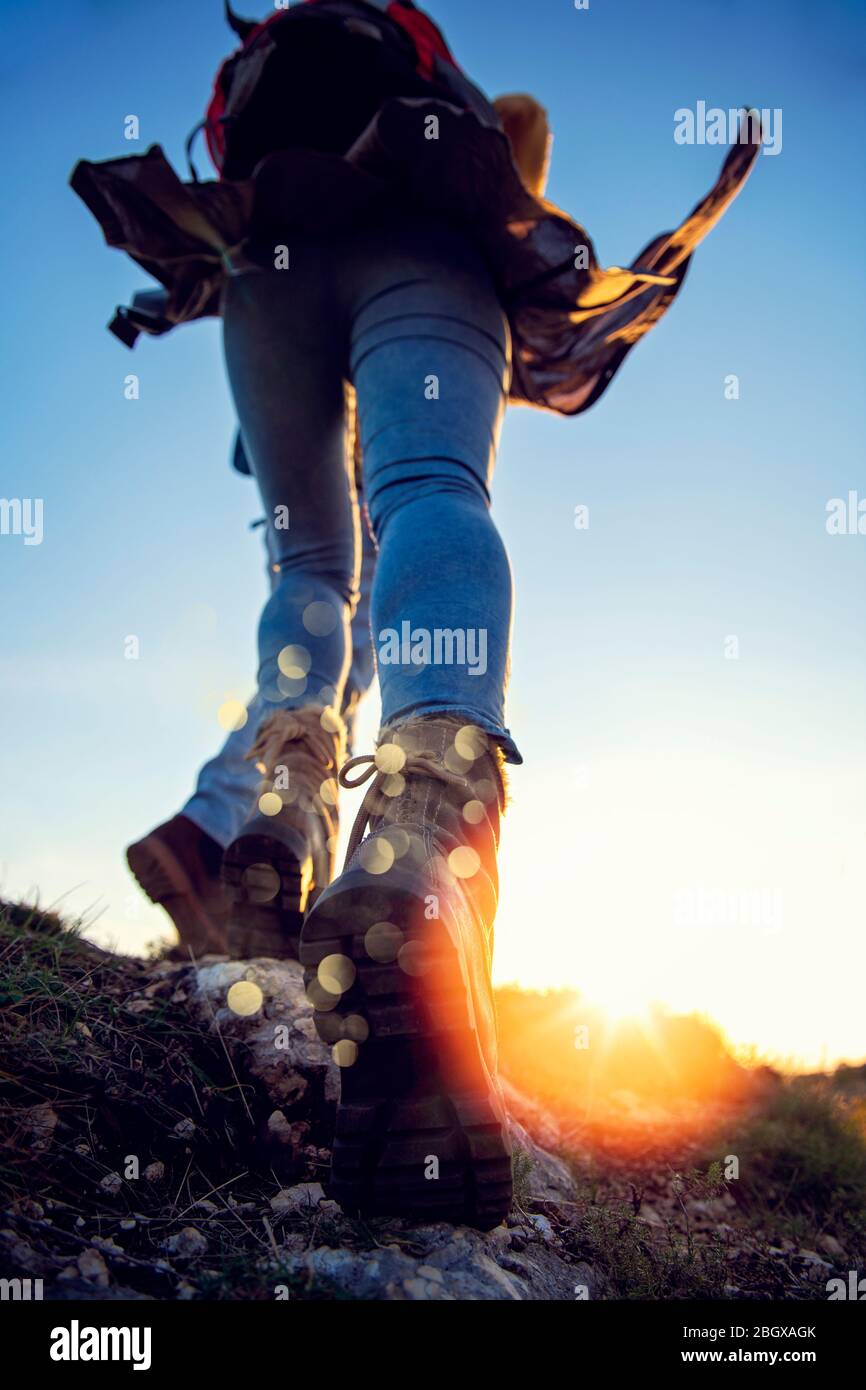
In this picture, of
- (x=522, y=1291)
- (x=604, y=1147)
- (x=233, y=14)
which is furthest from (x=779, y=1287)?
(x=233, y=14)

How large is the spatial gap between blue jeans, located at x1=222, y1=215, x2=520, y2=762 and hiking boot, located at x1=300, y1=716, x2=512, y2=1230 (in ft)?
1.10

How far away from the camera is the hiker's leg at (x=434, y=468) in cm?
126

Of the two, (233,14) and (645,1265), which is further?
(233,14)

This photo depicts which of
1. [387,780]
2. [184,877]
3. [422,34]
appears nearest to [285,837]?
[387,780]

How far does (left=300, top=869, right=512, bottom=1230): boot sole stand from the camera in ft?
3.04

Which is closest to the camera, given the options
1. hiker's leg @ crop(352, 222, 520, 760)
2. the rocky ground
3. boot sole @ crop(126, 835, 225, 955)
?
the rocky ground

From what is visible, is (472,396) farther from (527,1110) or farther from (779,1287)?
(527,1110)

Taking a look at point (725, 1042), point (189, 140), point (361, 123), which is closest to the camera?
point (361, 123)

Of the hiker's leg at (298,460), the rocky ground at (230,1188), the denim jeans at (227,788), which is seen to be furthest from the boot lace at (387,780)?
the denim jeans at (227,788)

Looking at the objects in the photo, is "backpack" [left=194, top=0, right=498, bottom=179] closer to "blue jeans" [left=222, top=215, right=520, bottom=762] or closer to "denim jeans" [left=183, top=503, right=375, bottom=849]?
"blue jeans" [left=222, top=215, right=520, bottom=762]

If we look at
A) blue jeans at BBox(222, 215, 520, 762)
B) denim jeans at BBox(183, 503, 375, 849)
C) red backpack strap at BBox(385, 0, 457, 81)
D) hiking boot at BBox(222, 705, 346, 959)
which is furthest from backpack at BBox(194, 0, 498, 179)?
hiking boot at BBox(222, 705, 346, 959)

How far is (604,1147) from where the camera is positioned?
2045 mm

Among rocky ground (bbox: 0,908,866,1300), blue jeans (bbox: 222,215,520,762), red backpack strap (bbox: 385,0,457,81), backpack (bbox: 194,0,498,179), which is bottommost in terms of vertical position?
rocky ground (bbox: 0,908,866,1300)
